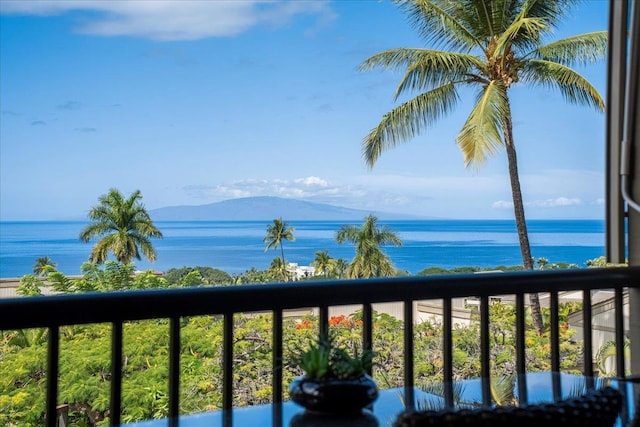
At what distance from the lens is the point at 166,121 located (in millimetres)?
26438

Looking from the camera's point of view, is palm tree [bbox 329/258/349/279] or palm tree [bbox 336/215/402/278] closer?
palm tree [bbox 336/215/402/278]

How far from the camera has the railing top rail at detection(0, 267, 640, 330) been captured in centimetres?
152

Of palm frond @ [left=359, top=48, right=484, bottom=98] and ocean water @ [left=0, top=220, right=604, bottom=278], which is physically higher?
palm frond @ [left=359, top=48, right=484, bottom=98]

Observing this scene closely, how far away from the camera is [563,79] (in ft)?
35.7

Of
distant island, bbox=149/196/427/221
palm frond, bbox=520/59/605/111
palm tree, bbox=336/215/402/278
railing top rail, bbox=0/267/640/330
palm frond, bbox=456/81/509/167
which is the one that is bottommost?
palm tree, bbox=336/215/402/278

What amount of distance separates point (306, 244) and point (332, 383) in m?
25.8

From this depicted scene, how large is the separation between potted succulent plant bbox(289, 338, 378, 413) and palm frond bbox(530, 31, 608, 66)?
10741 millimetres

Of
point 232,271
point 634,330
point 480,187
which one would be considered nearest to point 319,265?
point 232,271

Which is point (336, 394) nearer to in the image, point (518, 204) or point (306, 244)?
point (518, 204)

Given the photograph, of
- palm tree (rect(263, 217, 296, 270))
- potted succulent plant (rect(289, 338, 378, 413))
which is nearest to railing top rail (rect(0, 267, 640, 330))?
potted succulent plant (rect(289, 338, 378, 413))

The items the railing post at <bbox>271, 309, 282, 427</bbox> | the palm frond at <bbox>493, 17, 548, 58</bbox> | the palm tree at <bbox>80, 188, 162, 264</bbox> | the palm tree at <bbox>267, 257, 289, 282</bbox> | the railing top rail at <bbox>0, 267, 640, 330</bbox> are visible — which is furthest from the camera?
the palm tree at <bbox>267, 257, 289, 282</bbox>

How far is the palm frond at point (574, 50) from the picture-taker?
10.8 m

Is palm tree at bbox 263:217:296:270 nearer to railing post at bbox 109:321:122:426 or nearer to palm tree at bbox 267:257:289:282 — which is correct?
palm tree at bbox 267:257:289:282

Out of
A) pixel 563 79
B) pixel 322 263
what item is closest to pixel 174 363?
pixel 563 79
